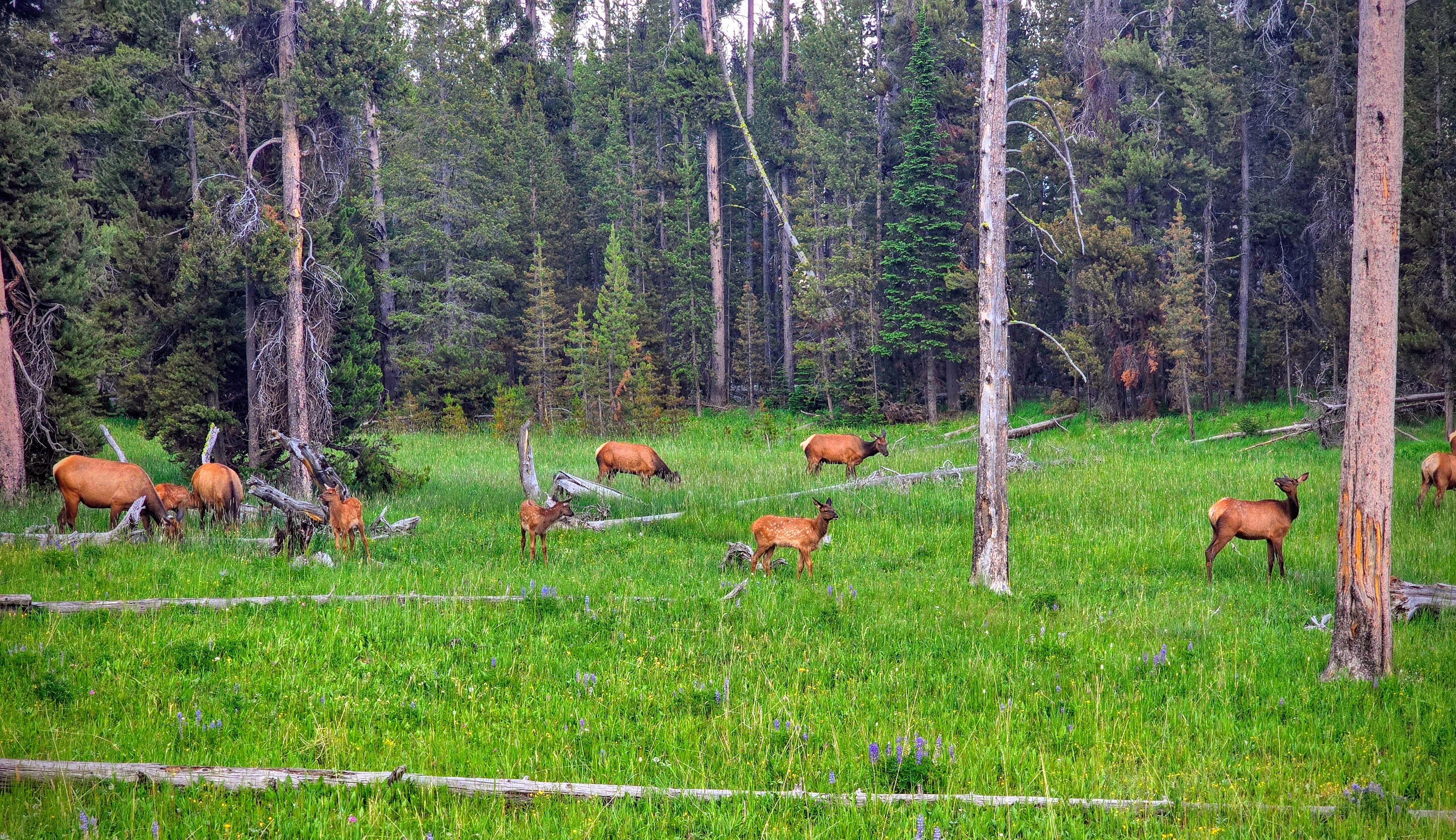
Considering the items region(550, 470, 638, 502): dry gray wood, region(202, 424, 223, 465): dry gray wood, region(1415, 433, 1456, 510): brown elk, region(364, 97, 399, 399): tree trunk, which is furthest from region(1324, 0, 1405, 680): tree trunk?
region(364, 97, 399, 399): tree trunk

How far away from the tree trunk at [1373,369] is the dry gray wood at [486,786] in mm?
3137

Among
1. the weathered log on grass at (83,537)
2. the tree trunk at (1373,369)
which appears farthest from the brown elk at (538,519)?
the tree trunk at (1373,369)

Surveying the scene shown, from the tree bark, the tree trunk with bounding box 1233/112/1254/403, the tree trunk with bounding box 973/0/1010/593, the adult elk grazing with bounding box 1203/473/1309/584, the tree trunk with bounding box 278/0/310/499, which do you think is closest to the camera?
the tree trunk with bounding box 973/0/1010/593

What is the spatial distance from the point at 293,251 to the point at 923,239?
26.4 meters

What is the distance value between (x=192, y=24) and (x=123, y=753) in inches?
954

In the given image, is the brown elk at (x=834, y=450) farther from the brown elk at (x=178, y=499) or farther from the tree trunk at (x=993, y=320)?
the brown elk at (x=178, y=499)

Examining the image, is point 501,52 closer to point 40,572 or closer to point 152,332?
point 152,332

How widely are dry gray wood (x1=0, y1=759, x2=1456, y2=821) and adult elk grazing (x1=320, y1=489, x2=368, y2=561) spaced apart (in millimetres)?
7030

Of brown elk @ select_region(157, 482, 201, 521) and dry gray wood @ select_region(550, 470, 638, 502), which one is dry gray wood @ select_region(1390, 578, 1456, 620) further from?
brown elk @ select_region(157, 482, 201, 521)

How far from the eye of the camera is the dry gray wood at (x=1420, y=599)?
1048cm

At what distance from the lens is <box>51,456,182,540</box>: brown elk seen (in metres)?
14.1

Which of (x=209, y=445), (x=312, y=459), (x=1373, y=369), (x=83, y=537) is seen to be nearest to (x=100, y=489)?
(x=83, y=537)

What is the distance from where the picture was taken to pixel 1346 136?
31.2 m

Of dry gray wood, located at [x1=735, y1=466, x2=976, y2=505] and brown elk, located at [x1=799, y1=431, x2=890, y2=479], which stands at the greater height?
brown elk, located at [x1=799, y1=431, x2=890, y2=479]
